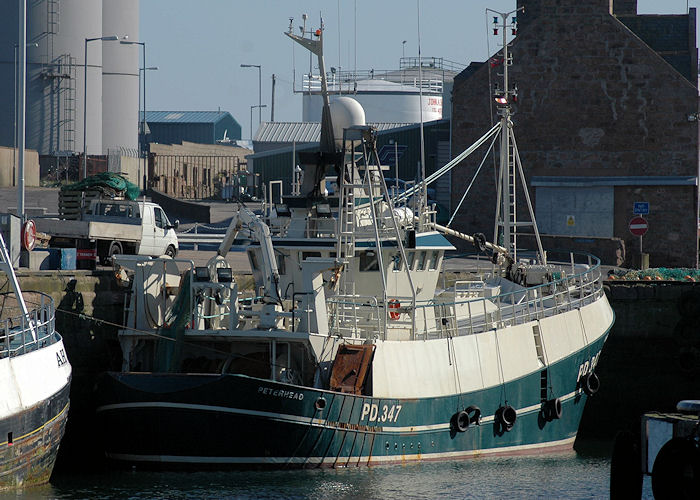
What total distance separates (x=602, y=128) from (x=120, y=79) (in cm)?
3132

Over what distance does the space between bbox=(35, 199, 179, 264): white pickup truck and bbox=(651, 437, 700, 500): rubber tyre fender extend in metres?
17.0

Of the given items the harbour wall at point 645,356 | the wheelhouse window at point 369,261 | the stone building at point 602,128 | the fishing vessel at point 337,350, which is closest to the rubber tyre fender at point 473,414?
the fishing vessel at point 337,350

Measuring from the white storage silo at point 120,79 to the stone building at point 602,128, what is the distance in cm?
2700

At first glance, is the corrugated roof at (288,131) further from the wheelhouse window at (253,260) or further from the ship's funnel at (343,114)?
the wheelhouse window at (253,260)

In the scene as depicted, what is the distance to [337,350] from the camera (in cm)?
1981

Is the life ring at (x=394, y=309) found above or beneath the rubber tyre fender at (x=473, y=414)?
above

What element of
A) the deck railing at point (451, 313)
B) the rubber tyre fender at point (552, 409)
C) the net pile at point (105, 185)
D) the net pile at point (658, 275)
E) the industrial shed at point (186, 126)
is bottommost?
the rubber tyre fender at point (552, 409)

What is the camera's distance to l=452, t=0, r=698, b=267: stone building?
4050 centimetres

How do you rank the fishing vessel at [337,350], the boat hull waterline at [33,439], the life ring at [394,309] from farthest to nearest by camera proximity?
the life ring at [394,309]
the fishing vessel at [337,350]
the boat hull waterline at [33,439]

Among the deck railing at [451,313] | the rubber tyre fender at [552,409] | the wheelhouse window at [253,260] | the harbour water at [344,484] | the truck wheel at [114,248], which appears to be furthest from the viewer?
the truck wheel at [114,248]

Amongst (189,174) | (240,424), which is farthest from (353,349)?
(189,174)

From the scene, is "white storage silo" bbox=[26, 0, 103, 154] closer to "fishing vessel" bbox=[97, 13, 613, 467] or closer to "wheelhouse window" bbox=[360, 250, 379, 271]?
"fishing vessel" bbox=[97, 13, 613, 467]

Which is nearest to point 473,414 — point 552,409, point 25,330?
point 552,409

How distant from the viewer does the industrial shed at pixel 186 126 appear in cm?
8719
